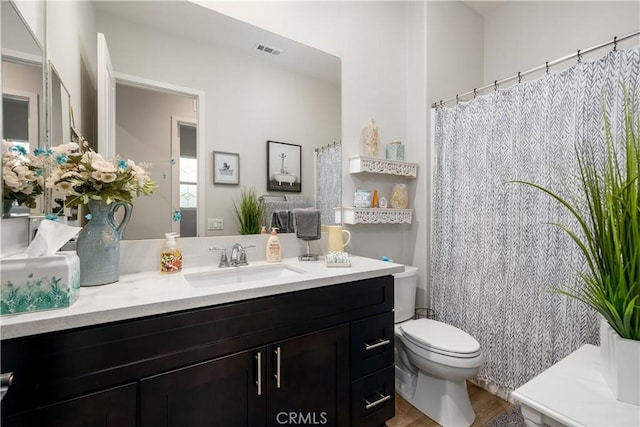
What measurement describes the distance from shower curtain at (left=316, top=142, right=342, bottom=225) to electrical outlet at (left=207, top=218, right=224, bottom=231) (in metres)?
0.61

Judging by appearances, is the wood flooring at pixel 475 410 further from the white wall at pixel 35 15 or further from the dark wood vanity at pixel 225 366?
the white wall at pixel 35 15

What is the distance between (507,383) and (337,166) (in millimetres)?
1697

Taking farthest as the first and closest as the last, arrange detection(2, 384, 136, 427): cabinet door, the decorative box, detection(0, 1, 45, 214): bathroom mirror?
the decorative box, detection(0, 1, 45, 214): bathroom mirror, detection(2, 384, 136, 427): cabinet door

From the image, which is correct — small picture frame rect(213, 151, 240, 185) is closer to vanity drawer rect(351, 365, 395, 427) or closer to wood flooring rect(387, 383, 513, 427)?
vanity drawer rect(351, 365, 395, 427)

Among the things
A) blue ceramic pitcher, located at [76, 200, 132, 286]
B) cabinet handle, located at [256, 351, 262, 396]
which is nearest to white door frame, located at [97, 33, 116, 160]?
blue ceramic pitcher, located at [76, 200, 132, 286]

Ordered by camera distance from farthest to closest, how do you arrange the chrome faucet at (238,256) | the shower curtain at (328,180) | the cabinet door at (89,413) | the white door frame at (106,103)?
the shower curtain at (328,180) → the chrome faucet at (238,256) → the white door frame at (106,103) → the cabinet door at (89,413)

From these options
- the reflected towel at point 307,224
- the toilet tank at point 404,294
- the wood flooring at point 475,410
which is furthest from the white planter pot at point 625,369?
the reflected towel at point 307,224

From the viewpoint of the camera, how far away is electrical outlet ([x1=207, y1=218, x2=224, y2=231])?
5.08ft

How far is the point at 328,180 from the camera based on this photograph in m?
1.97

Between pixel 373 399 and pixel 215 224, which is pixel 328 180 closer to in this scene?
pixel 215 224

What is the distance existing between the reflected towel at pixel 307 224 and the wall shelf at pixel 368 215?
30 cm

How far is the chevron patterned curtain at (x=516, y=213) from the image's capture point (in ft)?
4.92

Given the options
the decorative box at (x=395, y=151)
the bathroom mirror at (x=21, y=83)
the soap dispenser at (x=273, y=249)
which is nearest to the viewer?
the bathroom mirror at (x=21, y=83)

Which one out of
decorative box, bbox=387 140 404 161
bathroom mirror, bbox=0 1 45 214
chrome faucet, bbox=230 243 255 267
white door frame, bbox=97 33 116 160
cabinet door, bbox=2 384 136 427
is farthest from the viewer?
decorative box, bbox=387 140 404 161
